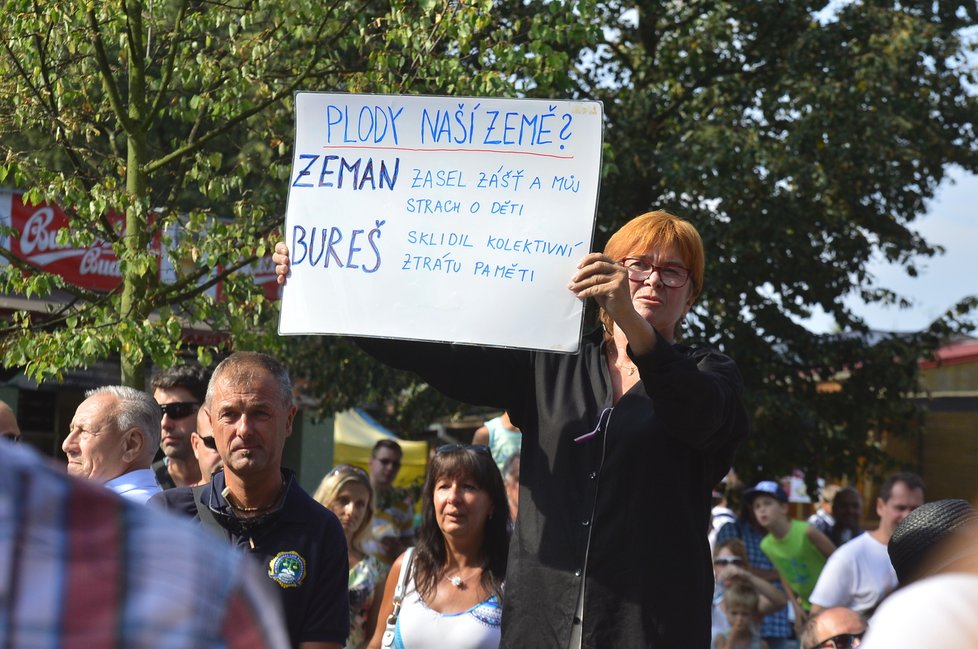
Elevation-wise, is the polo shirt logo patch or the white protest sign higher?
the white protest sign

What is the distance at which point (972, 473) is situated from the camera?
18734 mm

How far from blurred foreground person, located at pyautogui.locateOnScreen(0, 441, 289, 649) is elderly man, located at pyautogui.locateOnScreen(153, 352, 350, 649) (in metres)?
2.52

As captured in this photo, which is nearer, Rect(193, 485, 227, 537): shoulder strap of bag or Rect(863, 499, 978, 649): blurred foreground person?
Rect(863, 499, 978, 649): blurred foreground person

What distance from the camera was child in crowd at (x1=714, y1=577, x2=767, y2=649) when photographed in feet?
25.9

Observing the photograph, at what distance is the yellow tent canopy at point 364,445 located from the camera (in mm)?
17078

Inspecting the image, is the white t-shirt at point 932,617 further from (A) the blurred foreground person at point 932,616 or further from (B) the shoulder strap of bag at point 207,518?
(B) the shoulder strap of bag at point 207,518

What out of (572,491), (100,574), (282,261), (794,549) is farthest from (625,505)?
(794,549)

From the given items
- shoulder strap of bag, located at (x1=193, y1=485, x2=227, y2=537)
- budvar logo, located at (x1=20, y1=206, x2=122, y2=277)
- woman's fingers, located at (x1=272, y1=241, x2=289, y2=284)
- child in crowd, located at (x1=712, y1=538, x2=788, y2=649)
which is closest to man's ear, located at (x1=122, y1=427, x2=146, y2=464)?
shoulder strap of bag, located at (x1=193, y1=485, x2=227, y2=537)

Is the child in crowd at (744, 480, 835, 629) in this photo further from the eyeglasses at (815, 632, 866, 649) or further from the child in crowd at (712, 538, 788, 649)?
the eyeglasses at (815, 632, 866, 649)

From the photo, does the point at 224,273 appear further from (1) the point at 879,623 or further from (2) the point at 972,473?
(2) the point at 972,473

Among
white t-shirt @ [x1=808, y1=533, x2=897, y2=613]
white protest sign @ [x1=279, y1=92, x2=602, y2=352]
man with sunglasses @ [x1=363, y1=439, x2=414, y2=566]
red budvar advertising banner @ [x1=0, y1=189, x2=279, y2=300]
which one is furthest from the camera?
red budvar advertising banner @ [x1=0, y1=189, x2=279, y2=300]

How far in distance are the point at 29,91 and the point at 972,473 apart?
1627 cm

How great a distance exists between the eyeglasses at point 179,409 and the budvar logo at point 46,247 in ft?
18.0

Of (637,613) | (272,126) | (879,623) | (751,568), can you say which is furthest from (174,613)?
(751,568)
